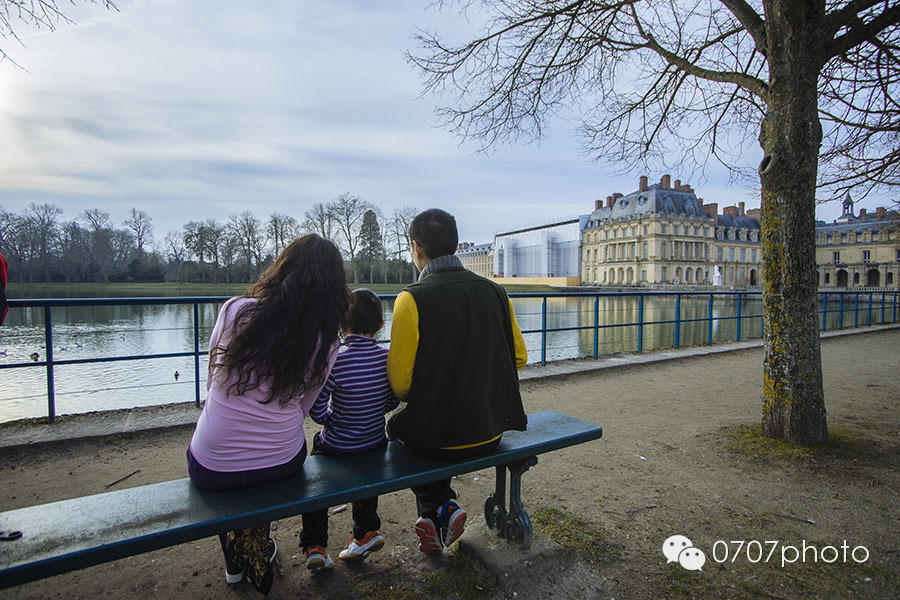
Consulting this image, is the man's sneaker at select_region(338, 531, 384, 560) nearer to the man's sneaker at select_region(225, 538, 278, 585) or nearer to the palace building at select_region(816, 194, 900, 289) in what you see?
the man's sneaker at select_region(225, 538, 278, 585)

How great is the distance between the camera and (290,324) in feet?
5.42

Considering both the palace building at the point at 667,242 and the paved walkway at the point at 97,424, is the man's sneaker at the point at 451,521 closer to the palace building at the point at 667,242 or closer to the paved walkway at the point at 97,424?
the paved walkway at the point at 97,424

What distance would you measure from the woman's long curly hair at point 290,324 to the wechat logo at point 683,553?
179 cm

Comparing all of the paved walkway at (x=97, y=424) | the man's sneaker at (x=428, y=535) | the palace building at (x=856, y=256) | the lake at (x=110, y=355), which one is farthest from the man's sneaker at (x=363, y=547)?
the palace building at (x=856, y=256)

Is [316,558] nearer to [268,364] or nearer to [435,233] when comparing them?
[268,364]

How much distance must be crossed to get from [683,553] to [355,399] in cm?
167

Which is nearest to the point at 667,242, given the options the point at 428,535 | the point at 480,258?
the point at 480,258

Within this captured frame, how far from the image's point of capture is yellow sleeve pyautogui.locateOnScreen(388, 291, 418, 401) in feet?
5.82

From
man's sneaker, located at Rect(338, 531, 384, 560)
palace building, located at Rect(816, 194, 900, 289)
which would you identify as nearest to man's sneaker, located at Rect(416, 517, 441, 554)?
man's sneaker, located at Rect(338, 531, 384, 560)

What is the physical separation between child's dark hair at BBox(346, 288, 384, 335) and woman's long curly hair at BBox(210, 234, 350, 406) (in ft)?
0.59

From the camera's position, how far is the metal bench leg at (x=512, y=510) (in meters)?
2.17

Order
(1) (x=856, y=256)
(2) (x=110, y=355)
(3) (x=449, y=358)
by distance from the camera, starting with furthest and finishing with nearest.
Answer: (1) (x=856, y=256), (2) (x=110, y=355), (3) (x=449, y=358)

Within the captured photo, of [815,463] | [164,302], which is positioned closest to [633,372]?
[815,463]

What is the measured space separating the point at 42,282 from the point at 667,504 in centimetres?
4962
